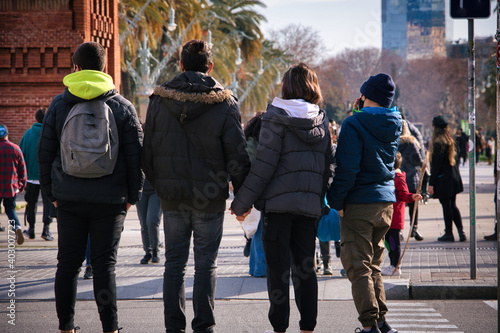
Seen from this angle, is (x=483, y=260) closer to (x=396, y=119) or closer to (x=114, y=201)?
(x=396, y=119)

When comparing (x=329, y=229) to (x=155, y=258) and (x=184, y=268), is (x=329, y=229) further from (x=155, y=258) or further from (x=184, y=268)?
(x=184, y=268)

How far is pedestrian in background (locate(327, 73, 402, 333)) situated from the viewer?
4941mm

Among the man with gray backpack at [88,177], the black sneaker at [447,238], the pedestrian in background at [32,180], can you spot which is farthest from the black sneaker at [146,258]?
the black sneaker at [447,238]

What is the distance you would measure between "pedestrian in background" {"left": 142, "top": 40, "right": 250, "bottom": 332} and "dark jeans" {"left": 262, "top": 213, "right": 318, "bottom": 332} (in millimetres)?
400

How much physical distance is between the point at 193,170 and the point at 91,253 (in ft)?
2.94

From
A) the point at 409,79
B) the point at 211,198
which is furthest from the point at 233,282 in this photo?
the point at 409,79

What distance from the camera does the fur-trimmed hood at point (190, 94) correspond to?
4.64m

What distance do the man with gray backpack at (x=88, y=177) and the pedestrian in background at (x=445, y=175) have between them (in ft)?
22.1

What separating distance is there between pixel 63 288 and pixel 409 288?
3706 mm

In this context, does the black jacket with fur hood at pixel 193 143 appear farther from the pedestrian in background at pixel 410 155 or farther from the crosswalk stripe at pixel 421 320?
the pedestrian in background at pixel 410 155

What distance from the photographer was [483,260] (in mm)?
8500

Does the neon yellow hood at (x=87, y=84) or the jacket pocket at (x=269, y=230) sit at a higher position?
the neon yellow hood at (x=87, y=84)

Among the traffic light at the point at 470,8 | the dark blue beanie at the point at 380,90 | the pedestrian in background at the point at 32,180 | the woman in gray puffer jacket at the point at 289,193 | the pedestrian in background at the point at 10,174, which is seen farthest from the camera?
the pedestrian in background at the point at 32,180

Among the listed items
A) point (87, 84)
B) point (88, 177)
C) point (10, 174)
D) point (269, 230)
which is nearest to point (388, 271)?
point (269, 230)
